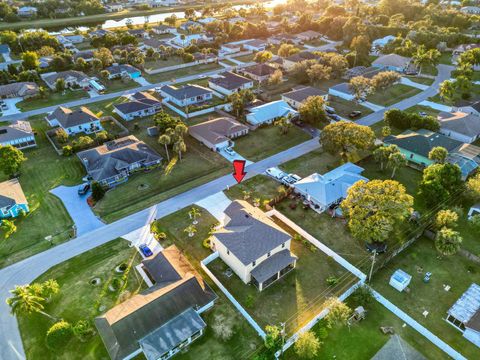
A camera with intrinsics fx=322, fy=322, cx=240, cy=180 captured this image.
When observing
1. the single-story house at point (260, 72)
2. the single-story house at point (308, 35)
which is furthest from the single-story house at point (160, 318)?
the single-story house at point (308, 35)

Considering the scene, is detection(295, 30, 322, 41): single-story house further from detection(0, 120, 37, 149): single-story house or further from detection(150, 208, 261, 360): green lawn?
detection(150, 208, 261, 360): green lawn

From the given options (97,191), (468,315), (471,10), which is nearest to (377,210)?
(468,315)

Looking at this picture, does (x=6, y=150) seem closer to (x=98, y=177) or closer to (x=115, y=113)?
(x=98, y=177)

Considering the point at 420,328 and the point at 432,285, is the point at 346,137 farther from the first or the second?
the point at 420,328

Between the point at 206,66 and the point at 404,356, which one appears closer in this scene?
the point at 404,356

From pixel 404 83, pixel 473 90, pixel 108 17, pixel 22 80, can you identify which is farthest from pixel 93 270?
pixel 108 17

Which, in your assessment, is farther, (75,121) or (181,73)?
(181,73)
